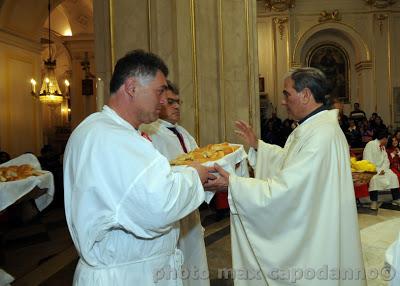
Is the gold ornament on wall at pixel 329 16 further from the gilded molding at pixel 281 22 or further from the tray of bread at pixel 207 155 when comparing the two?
the tray of bread at pixel 207 155

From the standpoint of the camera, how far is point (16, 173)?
165 inches

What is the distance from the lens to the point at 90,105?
13898 millimetres

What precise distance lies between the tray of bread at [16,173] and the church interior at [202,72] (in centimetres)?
23

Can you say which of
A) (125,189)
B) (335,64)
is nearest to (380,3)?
(335,64)

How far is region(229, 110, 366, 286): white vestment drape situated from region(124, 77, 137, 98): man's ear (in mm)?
940

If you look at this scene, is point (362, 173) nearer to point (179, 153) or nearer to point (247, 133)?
point (247, 133)

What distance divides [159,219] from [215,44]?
4.95 meters

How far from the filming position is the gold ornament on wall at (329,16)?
1627cm

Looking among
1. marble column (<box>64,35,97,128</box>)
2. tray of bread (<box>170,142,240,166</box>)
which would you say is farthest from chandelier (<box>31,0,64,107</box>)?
tray of bread (<box>170,142,240,166</box>)

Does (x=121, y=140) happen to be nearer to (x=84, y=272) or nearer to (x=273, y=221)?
(x=84, y=272)

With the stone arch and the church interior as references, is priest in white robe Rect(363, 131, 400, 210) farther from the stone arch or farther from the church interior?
the stone arch

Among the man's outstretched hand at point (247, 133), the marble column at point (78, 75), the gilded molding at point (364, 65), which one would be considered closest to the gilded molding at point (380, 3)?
the gilded molding at point (364, 65)

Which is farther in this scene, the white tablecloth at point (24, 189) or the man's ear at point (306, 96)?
the white tablecloth at point (24, 189)

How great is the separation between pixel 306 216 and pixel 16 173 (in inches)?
124
